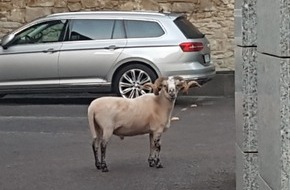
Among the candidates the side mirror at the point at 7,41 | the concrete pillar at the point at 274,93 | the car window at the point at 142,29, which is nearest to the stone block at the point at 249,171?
the concrete pillar at the point at 274,93

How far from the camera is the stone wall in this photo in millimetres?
18703

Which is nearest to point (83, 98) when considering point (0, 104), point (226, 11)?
point (0, 104)

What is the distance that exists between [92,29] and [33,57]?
130cm

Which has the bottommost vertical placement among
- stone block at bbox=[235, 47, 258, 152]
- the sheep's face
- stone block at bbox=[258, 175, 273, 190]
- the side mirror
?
the side mirror

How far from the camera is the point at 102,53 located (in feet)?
52.6

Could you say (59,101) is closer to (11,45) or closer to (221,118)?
(11,45)

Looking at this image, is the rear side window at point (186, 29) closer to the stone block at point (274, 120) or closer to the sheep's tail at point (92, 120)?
the sheep's tail at point (92, 120)

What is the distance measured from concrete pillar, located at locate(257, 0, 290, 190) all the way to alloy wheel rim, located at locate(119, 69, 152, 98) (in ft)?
36.8

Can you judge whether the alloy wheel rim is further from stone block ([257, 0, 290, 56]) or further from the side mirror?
stone block ([257, 0, 290, 56])

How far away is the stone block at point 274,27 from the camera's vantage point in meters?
3.83

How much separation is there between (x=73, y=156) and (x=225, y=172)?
2239 mm

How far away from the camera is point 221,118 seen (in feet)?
46.6

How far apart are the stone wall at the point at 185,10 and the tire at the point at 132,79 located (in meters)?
3.22

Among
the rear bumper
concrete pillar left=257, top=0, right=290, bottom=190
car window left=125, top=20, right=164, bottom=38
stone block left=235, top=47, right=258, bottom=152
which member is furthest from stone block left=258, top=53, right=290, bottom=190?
car window left=125, top=20, right=164, bottom=38
